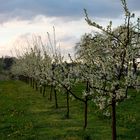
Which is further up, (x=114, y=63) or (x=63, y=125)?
(x=114, y=63)

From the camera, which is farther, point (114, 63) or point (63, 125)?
point (63, 125)

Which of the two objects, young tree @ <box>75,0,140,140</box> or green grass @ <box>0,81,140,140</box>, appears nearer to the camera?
young tree @ <box>75,0,140,140</box>

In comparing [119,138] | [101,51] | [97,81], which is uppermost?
[101,51]

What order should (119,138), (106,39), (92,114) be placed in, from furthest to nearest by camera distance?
(92,114), (119,138), (106,39)

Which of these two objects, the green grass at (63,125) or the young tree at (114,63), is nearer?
the young tree at (114,63)

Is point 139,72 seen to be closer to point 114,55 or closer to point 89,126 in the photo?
point 114,55

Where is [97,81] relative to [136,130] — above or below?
above

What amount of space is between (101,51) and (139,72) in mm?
1833

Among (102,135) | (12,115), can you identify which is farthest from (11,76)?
(102,135)

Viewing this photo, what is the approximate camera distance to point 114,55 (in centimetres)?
1897

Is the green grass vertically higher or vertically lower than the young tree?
lower

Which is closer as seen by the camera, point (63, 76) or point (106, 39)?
point (106, 39)

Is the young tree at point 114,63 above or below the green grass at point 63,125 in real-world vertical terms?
above

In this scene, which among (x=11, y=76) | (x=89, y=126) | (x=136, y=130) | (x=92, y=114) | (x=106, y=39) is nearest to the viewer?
(x=106, y=39)
